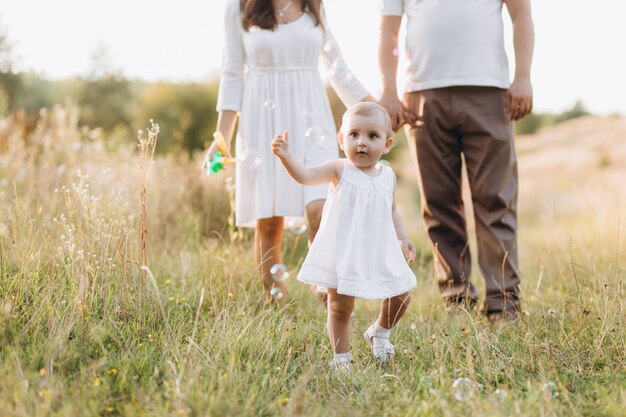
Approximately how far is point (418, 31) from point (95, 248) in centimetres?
219

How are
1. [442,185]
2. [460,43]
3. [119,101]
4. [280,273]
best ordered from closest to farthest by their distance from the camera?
→ [280,273], [460,43], [442,185], [119,101]

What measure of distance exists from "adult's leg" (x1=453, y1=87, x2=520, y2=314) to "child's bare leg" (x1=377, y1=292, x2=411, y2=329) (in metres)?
1.02

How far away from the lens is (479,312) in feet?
11.6

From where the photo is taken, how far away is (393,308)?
290 cm

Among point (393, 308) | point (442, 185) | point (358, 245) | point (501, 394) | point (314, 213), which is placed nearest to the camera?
point (501, 394)

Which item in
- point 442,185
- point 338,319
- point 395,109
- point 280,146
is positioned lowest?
point 338,319

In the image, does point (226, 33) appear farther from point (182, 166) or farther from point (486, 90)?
point (182, 166)

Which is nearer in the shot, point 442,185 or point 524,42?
point 524,42

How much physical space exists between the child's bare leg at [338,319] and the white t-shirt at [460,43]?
5.14 ft

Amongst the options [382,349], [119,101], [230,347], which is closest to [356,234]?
[382,349]

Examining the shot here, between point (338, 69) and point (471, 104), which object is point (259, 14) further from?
point (471, 104)

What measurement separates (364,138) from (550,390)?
1241 millimetres

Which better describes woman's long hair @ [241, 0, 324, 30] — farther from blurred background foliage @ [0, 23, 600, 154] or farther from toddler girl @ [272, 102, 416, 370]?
blurred background foliage @ [0, 23, 600, 154]

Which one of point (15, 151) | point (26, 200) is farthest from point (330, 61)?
point (15, 151)
